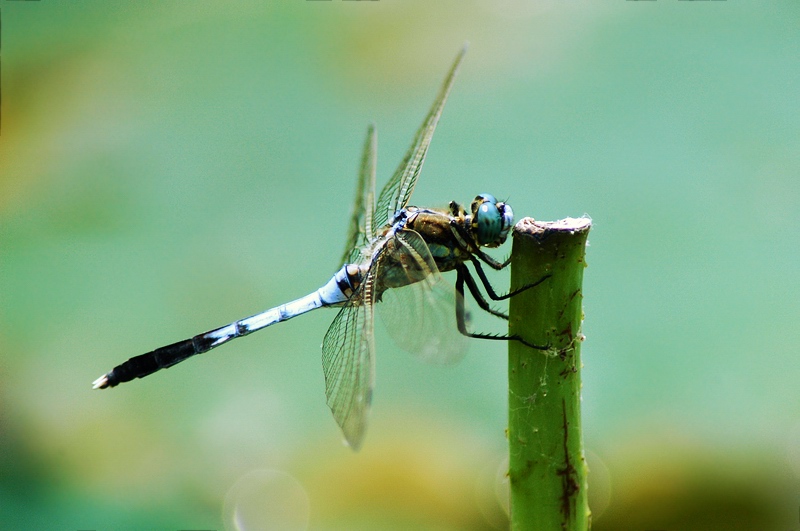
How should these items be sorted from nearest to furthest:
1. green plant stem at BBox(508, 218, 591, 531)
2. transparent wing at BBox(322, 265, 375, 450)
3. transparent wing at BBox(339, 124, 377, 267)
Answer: green plant stem at BBox(508, 218, 591, 531)
transparent wing at BBox(322, 265, 375, 450)
transparent wing at BBox(339, 124, 377, 267)

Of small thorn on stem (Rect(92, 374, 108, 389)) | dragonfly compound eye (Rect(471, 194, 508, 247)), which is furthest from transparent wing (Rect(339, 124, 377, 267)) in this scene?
small thorn on stem (Rect(92, 374, 108, 389))

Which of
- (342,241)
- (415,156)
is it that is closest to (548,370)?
(415,156)

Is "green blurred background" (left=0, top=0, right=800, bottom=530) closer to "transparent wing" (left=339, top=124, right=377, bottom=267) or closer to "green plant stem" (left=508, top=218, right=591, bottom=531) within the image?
"transparent wing" (left=339, top=124, right=377, bottom=267)

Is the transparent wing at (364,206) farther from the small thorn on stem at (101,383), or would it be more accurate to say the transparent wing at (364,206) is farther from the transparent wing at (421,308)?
→ the small thorn on stem at (101,383)

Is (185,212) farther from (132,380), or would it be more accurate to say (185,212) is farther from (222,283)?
(132,380)

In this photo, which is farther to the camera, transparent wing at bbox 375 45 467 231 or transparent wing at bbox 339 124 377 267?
transparent wing at bbox 339 124 377 267

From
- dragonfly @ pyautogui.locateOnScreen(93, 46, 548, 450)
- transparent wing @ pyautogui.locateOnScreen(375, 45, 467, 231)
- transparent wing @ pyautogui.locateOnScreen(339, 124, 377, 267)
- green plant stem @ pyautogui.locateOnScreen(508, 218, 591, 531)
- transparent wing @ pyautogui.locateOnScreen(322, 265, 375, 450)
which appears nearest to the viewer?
green plant stem @ pyautogui.locateOnScreen(508, 218, 591, 531)

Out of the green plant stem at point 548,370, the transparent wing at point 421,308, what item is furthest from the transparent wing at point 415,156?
the green plant stem at point 548,370

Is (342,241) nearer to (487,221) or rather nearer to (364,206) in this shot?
(364,206)

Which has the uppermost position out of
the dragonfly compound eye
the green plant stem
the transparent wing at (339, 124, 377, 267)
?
the transparent wing at (339, 124, 377, 267)
